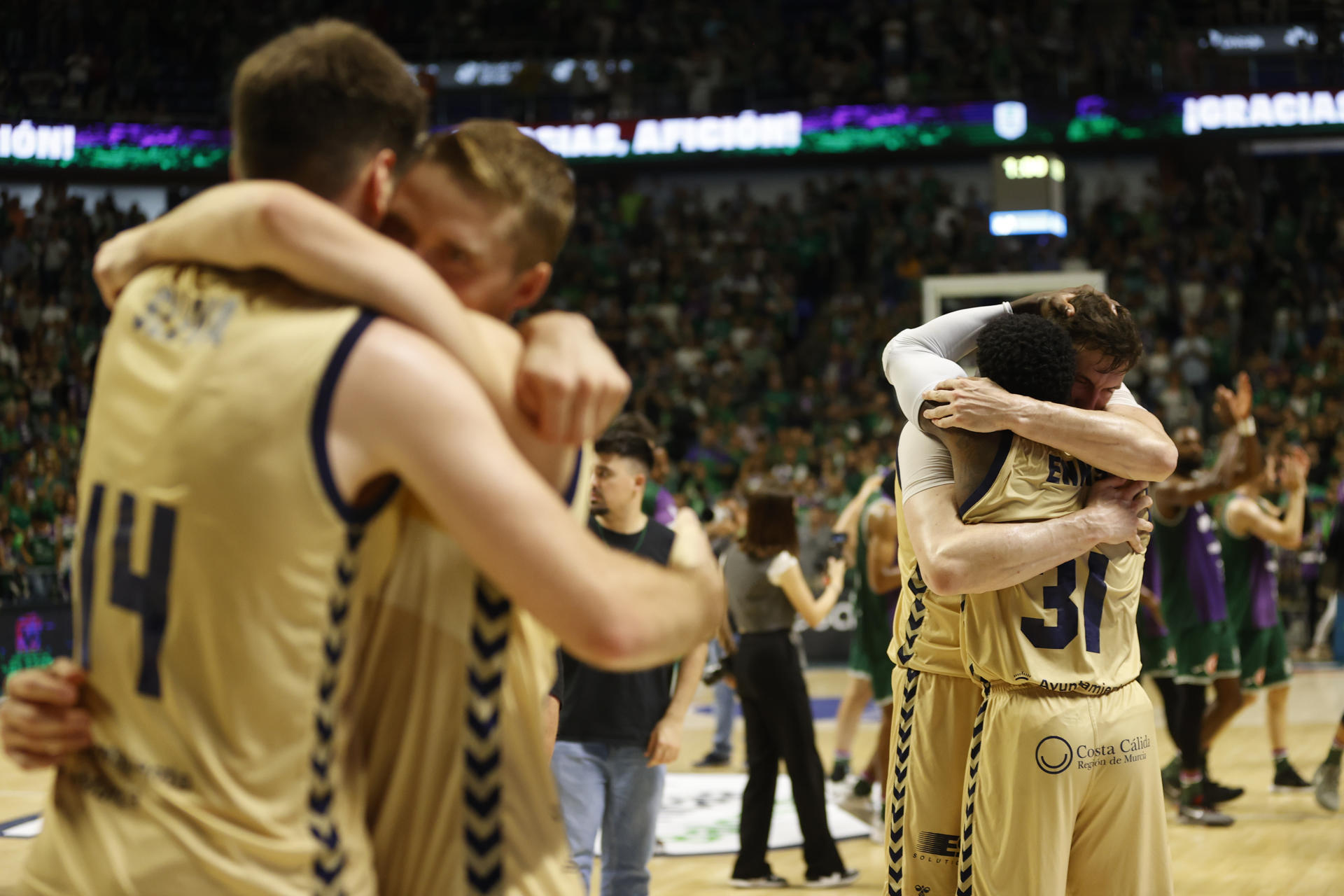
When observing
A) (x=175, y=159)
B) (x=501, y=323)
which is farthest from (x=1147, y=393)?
(x=501, y=323)

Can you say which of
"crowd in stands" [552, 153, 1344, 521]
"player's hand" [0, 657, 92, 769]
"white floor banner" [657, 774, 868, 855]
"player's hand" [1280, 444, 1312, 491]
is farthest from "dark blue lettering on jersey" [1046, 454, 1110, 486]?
"crowd in stands" [552, 153, 1344, 521]

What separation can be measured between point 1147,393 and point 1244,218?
4392 mm

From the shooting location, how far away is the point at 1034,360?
3020 mm

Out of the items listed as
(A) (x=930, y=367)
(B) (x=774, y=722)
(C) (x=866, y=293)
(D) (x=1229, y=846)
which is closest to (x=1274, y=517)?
(D) (x=1229, y=846)

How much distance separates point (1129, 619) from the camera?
3.12 metres

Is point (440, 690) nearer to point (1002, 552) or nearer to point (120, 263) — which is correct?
point (120, 263)

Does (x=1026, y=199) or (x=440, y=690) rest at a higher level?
(x=1026, y=199)

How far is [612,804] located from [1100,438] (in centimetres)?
229

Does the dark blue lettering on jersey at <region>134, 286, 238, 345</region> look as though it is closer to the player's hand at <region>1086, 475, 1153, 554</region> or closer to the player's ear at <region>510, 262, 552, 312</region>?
the player's ear at <region>510, 262, 552, 312</region>

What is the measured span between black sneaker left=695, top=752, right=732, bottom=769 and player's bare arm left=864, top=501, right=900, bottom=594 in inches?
109

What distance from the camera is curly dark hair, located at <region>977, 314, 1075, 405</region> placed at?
302 centimetres

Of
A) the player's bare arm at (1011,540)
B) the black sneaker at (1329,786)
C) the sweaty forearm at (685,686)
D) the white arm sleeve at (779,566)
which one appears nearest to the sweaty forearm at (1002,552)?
the player's bare arm at (1011,540)

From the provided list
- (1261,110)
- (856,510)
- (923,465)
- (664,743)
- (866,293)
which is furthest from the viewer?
(866,293)

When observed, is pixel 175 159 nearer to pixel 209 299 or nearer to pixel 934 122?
pixel 934 122
